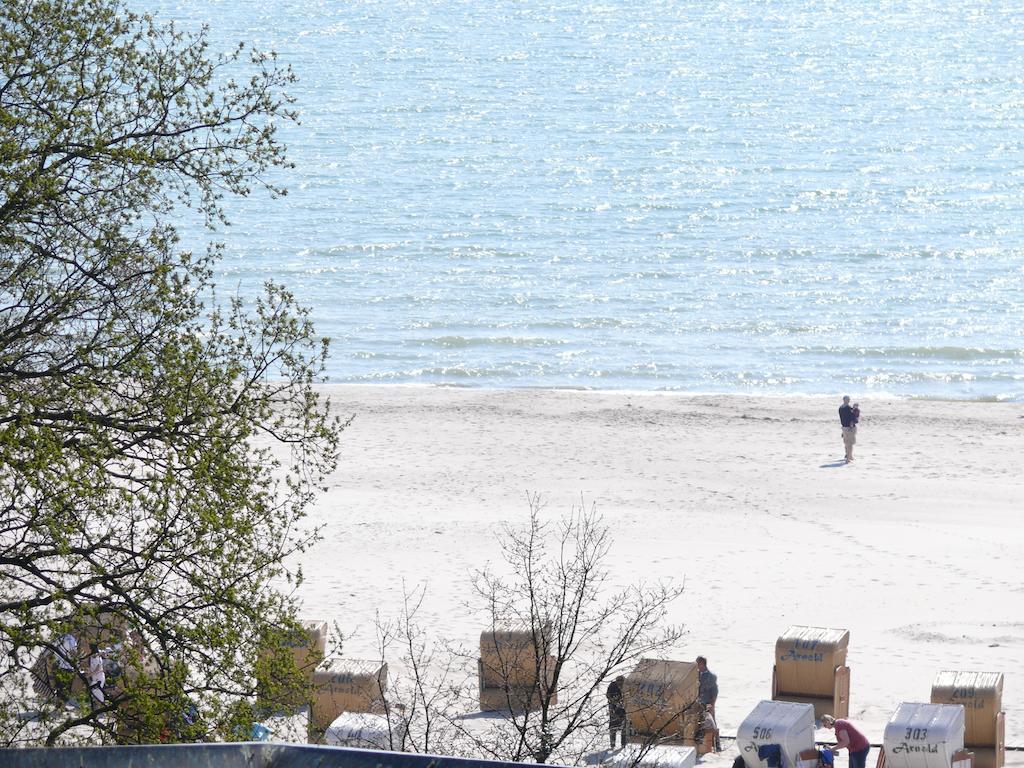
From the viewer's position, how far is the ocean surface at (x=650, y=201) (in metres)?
43.5

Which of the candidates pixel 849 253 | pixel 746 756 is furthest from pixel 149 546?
pixel 849 253

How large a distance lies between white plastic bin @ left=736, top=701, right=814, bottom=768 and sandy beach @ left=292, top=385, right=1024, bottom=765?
1686 mm

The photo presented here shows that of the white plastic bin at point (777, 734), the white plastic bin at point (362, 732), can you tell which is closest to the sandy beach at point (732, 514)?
the white plastic bin at point (777, 734)

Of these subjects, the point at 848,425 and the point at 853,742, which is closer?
the point at 853,742

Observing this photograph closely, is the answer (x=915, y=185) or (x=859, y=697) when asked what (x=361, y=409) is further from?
(x=915, y=185)

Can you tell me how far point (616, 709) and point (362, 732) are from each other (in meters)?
2.37

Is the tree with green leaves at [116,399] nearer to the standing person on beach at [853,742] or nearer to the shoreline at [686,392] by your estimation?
the standing person on beach at [853,742]

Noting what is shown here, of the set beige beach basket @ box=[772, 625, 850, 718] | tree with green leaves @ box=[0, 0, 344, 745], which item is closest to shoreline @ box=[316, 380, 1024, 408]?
beige beach basket @ box=[772, 625, 850, 718]

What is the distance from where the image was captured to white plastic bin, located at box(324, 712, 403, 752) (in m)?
13.1

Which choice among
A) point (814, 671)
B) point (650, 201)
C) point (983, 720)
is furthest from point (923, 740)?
point (650, 201)

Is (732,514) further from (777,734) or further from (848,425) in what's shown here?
(777,734)

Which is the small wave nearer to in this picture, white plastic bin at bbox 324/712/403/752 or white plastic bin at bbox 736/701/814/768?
white plastic bin at bbox 736/701/814/768

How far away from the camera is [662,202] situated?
69250 millimetres

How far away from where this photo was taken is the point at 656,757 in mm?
13203
